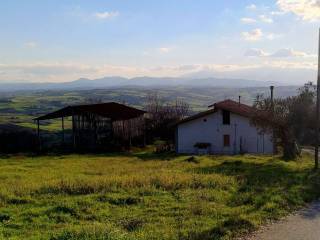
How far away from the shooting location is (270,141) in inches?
1805

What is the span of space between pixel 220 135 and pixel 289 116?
47.0 ft

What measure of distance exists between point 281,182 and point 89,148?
106 feet

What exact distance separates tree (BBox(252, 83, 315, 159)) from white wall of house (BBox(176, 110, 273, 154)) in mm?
9020

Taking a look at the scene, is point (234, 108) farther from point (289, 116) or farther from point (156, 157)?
point (289, 116)

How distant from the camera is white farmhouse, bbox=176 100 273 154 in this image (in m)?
46.7

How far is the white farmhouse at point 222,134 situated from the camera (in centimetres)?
4672

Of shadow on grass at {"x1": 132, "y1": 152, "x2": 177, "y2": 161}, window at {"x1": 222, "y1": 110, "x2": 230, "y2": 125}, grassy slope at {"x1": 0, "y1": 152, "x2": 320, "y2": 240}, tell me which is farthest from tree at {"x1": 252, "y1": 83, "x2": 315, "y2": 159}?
grassy slope at {"x1": 0, "y1": 152, "x2": 320, "y2": 240}

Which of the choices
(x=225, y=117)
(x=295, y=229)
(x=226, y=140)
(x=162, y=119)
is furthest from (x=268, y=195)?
(x=162, y=119)

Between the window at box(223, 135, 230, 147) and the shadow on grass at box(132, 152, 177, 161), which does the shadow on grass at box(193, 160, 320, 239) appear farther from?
the window at box(223, 135, 230, 147)

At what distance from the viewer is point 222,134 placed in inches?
1890

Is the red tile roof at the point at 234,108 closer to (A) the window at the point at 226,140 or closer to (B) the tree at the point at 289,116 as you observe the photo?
(A) the window at the point at 226,140

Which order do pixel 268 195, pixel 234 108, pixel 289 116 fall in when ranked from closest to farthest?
pixel 268 195
pixel 289 116
pixel 234 108

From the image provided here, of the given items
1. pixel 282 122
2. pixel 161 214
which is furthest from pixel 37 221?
pixel 282 122

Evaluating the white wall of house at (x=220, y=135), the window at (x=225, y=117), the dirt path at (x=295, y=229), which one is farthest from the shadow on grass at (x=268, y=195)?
the window at (x=225, y=117)
